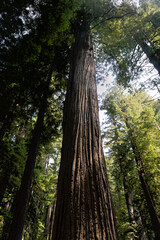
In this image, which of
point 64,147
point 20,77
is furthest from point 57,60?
point 64,147

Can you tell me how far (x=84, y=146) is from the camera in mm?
1436

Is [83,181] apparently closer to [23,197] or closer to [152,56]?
[23,197]

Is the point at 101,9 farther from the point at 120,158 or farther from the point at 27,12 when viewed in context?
the point at 120,158

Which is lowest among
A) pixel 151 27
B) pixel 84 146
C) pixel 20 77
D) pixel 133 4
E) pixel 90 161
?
pixel 90 161

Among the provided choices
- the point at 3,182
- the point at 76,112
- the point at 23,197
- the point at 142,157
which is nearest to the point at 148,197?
the point at 142,157

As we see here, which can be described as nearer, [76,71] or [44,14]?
[76,71]

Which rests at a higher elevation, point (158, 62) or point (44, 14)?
point (158, 62)

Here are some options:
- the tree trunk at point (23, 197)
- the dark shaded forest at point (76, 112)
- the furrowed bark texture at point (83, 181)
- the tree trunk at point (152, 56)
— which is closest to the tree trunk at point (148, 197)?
the dark shaded forest at point (76, 112)

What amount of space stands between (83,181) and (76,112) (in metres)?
0.86

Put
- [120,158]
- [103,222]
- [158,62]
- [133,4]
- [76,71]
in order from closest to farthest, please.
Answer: [103,222] < [76,71] < [133,4] < [158,62] < [120,158]

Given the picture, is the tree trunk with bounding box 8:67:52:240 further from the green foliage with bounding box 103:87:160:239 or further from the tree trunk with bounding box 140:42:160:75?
the tree trunk with bounding box 140:42:160:75

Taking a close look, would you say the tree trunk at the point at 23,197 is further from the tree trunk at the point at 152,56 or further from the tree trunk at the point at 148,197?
the tree trunk at the point at 152,56

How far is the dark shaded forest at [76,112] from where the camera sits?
1.17 meters

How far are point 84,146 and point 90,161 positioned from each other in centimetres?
18
